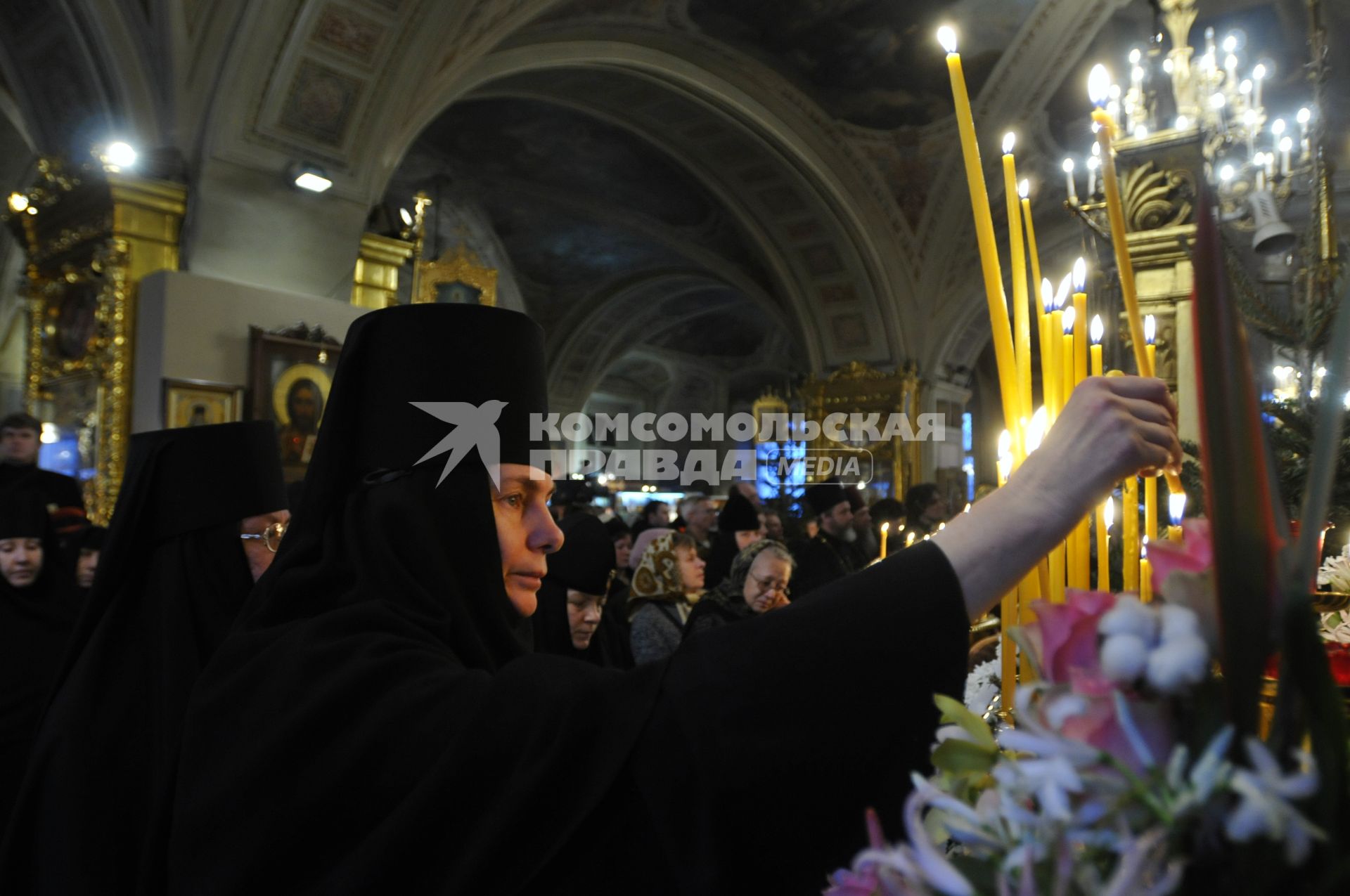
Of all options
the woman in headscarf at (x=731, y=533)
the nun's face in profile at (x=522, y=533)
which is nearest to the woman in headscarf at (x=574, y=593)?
the nun's face in profile at (x=522, y=533)

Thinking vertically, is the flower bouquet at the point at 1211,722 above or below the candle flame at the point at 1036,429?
below

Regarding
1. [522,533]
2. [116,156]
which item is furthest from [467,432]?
[116,156]

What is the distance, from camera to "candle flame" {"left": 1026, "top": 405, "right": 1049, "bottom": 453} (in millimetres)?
1138

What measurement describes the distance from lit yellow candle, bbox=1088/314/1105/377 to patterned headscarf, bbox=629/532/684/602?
12.5 ft

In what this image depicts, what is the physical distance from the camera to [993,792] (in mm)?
596

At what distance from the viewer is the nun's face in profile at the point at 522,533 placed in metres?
1.51

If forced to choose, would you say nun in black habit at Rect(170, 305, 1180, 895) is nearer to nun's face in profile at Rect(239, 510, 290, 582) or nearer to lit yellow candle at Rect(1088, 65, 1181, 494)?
lit yellow candle at Rect(1088, 65, 1181, 494)

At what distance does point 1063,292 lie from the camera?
121 centimetres

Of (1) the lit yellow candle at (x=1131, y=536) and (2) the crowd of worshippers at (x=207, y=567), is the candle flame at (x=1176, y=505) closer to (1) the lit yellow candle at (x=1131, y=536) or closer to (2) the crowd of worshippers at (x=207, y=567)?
(1) the lit yellow candle at (x=1131, y=536)

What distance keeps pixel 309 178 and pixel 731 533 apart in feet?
15.3

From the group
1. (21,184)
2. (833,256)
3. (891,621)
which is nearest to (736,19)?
(833,256)

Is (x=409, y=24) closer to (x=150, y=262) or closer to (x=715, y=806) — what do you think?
(x=150, y=262)

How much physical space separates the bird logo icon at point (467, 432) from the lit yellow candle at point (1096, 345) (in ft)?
2.79

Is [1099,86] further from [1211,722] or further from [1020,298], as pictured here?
[1211,722]
